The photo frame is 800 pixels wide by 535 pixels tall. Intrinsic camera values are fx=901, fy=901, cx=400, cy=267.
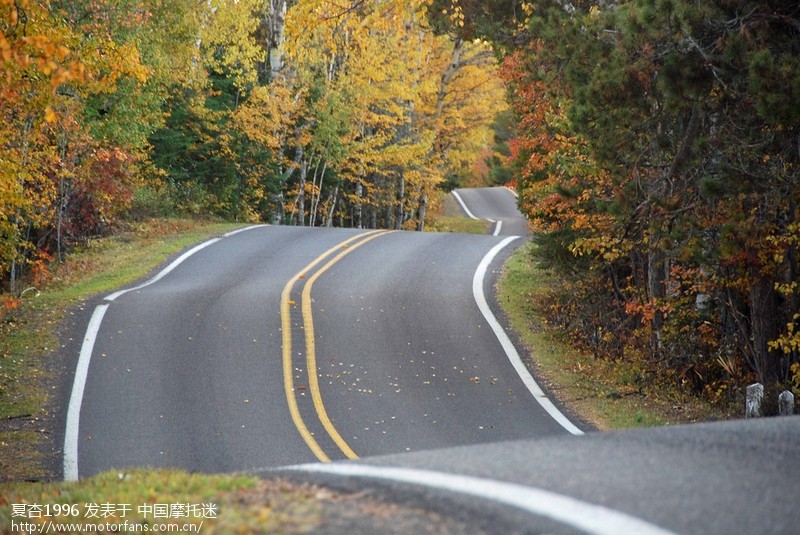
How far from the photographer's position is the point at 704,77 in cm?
1100

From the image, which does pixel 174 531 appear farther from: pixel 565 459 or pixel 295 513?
pixel 565 459

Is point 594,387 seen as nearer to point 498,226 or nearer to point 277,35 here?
point 277,35

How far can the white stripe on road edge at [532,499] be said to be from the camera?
4.15m

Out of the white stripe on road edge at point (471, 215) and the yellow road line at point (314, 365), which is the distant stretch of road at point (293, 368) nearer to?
the yellow road line at point (314, 365)

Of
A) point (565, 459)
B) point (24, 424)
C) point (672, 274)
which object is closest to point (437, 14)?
point (672, 274)

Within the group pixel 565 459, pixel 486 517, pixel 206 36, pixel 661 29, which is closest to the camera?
pixel 486 517

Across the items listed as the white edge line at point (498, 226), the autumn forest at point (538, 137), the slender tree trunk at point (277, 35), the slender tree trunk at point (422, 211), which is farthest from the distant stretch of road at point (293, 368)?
the white edge line at point (498, 226)

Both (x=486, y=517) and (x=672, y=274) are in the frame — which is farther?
(x=672, y=274)

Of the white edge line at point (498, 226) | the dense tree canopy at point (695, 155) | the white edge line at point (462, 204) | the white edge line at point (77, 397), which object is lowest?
the white edge line at point (77, 397)

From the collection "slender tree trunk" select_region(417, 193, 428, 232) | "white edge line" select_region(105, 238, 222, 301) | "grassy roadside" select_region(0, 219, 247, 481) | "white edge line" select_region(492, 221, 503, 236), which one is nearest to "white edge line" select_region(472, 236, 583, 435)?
"grassy roadside" select_region(0, 219, 247, 481)

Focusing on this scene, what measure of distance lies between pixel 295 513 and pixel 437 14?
50.2 feet

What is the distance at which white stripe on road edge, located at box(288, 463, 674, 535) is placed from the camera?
4.15m

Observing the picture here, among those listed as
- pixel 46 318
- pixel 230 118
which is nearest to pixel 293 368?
pixel 46 318

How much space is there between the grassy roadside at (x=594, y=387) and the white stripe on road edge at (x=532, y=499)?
7.44m
